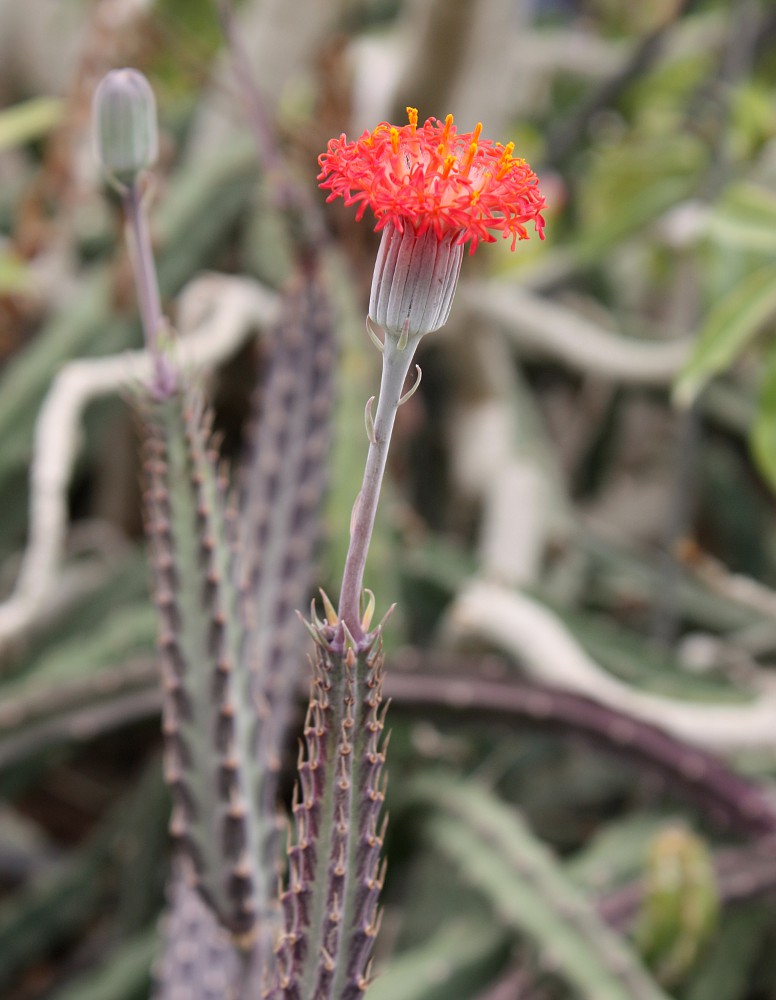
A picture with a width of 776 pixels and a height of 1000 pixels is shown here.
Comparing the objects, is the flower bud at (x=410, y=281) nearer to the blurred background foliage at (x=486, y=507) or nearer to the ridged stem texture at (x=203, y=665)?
the ridged stem texture at (x=203, y=665)

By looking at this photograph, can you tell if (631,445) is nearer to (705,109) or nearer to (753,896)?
(705,109)

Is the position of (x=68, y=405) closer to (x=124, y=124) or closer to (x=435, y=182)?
(x=124, y=124)

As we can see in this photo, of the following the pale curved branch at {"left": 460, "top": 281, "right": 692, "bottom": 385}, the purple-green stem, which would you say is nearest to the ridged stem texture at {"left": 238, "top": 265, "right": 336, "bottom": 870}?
the purple-green stem

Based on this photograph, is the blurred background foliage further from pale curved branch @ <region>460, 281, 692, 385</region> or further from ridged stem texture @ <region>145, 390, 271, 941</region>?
ridged stem texture @ <region>145, 390, 271, 941</region>

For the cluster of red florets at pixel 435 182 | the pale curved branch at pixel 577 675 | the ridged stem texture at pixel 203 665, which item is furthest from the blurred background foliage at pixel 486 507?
the cluster of red florets at pixel 435 182

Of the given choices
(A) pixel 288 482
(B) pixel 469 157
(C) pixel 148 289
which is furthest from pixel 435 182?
(A) pixel 288 482

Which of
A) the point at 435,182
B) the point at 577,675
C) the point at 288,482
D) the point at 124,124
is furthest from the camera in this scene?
the point at 577,675
